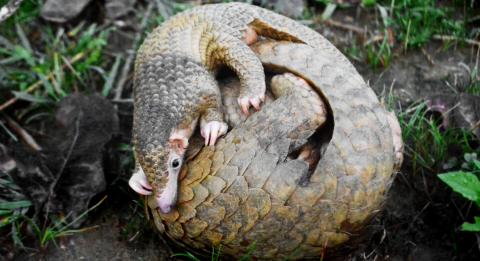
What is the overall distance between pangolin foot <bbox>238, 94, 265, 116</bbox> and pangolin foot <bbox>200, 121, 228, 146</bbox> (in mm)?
127

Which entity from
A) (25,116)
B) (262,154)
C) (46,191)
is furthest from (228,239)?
(25,116)

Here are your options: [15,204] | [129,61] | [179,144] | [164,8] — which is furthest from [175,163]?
[164,8]

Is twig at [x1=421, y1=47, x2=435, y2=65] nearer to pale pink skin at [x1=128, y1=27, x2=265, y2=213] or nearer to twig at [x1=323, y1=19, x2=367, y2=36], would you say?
twig at [x1=323, y1=19, x2=367, y2=36]

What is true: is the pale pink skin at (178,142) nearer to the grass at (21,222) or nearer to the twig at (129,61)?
the grass at (21,222)

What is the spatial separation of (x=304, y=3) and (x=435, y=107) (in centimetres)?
143

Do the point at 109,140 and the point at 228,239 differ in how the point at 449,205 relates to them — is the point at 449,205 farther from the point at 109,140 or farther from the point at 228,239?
the point at 109,140

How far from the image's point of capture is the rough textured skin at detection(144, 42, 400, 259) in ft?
8.59

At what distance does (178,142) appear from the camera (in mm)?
2848

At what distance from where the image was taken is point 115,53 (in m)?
4.60

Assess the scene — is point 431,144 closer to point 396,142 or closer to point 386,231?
point 386,231

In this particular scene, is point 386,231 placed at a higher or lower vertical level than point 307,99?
lower

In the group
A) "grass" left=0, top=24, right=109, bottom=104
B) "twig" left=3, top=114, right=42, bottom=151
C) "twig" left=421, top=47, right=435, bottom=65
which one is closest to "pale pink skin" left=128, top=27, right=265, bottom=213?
"twig" left=3, top=114, right=42, bottom=151

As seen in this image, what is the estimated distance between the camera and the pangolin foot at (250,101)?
9.48ft

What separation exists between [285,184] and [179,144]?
561 mm
